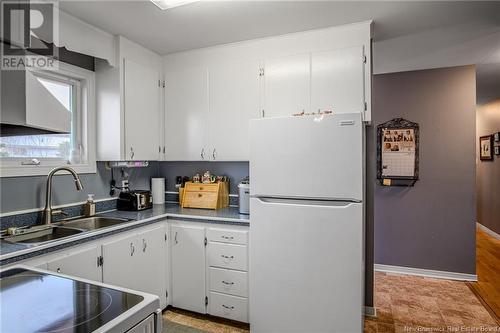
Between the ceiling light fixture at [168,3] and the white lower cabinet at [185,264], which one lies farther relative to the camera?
the white lower cabinet at [185,264]

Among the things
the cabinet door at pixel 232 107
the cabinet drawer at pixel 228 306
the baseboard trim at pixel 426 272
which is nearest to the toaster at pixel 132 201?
the cabinet door at pixel 232 107

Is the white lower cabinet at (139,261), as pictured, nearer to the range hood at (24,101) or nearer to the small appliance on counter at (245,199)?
the small appliance on counter at (245,199)

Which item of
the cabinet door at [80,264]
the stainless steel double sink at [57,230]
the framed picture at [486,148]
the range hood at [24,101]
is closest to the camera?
the range hood at [24,101]

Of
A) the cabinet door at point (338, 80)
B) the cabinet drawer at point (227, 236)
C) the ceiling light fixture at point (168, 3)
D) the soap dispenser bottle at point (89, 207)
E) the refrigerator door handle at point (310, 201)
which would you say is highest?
the ceiling light fixture at point (168, 3)

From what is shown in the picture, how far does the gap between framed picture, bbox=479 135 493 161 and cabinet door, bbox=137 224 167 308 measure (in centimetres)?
566

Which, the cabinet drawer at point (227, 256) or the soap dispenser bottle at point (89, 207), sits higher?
the soap dispenser bottle at point (89, 207)

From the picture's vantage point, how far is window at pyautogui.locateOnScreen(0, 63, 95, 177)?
2041mm

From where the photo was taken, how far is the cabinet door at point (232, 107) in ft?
8.61

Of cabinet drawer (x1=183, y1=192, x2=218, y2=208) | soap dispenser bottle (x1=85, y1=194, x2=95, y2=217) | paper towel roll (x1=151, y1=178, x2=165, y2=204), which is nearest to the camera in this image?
soap dispenser bottle (x1=85, y1=194, x2=95, y2=217)

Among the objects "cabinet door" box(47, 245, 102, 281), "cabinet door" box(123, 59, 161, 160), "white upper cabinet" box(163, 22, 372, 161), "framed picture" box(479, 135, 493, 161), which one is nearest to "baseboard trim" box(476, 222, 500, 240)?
"framed picture" box(479, 135, 493, 161)

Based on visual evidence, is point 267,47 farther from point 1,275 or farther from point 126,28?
point 1,275

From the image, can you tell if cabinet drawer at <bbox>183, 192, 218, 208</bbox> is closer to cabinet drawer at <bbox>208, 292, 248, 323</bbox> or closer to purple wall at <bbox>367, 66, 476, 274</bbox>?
cabinet drawer at <bbox>208, 292, 248, 323</bbox>

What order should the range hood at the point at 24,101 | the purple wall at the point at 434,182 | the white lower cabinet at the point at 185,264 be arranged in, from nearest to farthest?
the range hood at the point at 24,101, the white lower cabinet at the point at 185,264, the purple wall at the point at 434,182

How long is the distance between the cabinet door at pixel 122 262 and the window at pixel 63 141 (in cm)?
77
